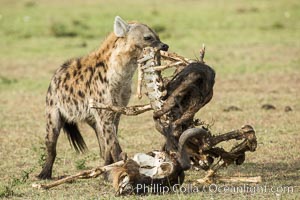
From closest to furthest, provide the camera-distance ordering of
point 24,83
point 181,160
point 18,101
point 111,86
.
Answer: point 181,160, point 111,86, point 18,101, point 24,83

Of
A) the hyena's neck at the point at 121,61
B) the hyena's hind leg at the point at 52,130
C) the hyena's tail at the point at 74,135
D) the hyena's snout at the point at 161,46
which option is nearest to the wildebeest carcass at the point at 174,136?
the hyena's snout at the point at 161,46

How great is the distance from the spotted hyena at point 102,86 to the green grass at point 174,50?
0.33 meters

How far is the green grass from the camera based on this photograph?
274 inches

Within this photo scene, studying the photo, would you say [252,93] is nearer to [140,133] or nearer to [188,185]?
[140,133]

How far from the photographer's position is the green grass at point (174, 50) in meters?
6.96

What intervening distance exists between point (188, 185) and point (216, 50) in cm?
857

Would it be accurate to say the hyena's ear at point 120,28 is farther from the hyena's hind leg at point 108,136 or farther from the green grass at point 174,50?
the green grass at point 174,50

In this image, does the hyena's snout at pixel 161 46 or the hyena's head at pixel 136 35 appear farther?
the hyena's head at pixel 136 35

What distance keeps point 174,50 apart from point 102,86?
24.8 feet

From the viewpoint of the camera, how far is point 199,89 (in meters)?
5.94

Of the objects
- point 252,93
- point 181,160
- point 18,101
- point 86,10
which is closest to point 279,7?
point 86,10

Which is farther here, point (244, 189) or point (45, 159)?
point (45, 159)

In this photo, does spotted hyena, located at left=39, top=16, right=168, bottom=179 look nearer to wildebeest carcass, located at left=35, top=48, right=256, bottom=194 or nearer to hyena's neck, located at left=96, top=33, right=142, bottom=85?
hyena's neck, located at left=96, top=33, right=142, bottom=85

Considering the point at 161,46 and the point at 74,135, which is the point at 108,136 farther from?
the point at 161,46
